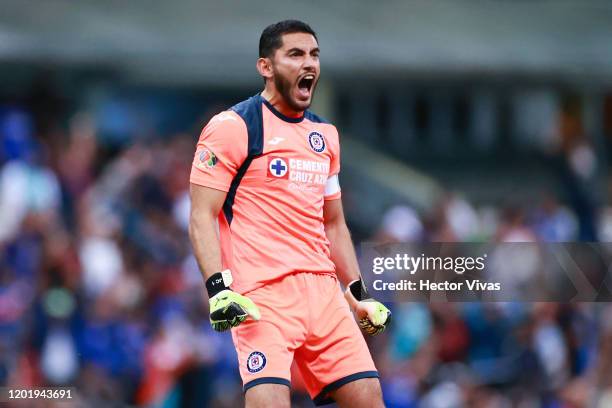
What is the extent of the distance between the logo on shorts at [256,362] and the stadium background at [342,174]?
4.85 m

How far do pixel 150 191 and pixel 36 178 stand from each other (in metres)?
1.26

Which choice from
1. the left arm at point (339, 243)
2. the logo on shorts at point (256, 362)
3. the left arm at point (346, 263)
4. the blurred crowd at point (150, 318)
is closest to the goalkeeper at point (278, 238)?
the logo on shorts at point (256, 362)

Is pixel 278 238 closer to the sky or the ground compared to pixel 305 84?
closer to the ground

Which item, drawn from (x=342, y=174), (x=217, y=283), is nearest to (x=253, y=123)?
(x=217, y=283)

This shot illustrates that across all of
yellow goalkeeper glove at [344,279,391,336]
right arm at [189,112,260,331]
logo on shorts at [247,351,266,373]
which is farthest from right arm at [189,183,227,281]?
yellow goalkeeper glove at [344,279,391,336]

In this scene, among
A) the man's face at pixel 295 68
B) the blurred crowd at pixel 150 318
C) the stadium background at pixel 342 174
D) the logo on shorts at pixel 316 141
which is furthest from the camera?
the stadium background at pixel 342 174

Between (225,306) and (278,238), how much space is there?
0.60 m

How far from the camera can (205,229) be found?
638 centimetres

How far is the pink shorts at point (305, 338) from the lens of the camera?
20.7 feet

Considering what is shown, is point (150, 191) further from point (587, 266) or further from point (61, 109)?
point (587, 266)

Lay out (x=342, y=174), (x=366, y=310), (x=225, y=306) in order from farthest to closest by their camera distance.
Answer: (x=342, y=174) → (x=366, y=310) → (x=225, y=306)

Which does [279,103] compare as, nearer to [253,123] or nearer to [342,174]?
[253,123]

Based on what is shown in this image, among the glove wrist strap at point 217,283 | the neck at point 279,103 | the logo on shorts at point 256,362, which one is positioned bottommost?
the logo on shorts at point 256,362

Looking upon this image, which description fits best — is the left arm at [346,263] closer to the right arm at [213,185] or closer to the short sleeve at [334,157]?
the short sleeve at [334,157]
